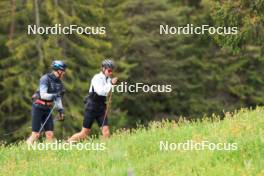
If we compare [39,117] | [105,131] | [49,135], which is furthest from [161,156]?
[39,117]

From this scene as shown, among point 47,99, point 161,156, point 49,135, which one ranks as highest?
point 47,99

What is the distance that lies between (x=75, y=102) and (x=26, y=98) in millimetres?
3123

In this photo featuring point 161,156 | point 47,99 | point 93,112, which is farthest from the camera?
point 93,112

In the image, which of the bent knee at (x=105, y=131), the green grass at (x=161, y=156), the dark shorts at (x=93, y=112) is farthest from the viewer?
the dark shorts at (x=93, y=112)

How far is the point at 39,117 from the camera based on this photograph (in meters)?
15.2

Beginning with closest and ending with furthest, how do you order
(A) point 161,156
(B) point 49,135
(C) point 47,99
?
(A) point 161,156 → (C) point 47,99 → (B) point 49,135

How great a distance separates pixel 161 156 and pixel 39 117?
564 centimetres

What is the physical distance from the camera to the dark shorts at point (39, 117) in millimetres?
15156

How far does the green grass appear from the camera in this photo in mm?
9078

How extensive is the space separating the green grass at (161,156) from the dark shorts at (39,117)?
45.8 inches

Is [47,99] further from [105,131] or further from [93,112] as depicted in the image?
[105,131]

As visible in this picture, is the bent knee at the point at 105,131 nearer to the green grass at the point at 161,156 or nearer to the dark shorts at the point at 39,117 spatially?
the green grass at the point at 161,156

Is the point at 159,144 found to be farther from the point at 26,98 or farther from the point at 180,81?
the point at 180,81

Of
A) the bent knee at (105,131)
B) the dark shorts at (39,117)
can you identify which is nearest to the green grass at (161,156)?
the bent knee at (105,131)
